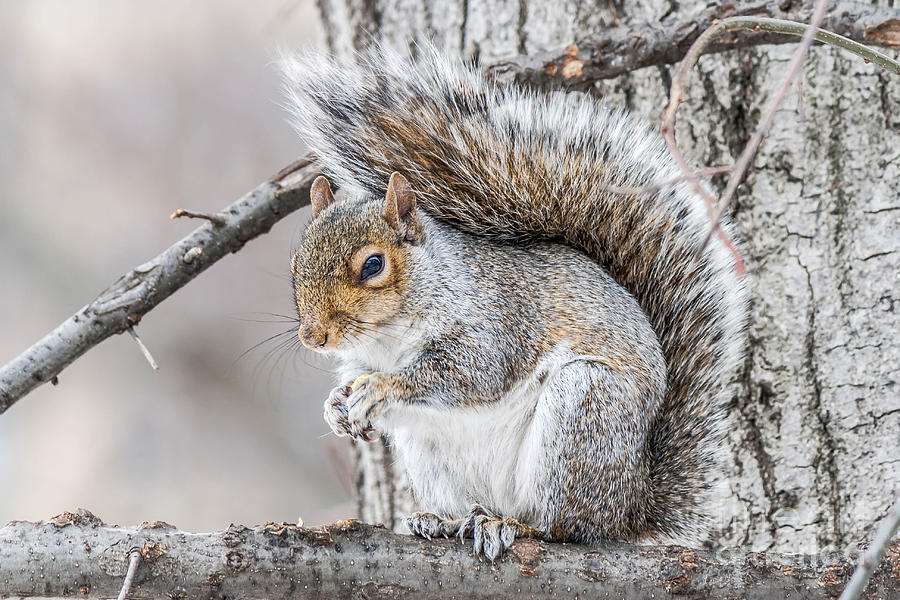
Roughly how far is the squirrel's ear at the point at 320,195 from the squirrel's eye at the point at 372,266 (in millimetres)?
206

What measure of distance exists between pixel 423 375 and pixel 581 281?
1.01ft

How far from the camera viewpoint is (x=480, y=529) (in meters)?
1.37

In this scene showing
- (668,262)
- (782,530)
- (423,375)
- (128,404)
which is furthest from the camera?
(128,404)

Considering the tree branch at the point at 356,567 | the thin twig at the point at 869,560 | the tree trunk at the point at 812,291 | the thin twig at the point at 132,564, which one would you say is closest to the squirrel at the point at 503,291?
the tree branch at the point at 356,567

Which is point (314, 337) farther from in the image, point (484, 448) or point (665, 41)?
point (665, 41)

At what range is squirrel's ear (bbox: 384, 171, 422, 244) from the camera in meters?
1.48

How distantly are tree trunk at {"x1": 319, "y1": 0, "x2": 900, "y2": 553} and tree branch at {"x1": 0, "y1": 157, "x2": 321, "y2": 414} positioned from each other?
39 centimetres

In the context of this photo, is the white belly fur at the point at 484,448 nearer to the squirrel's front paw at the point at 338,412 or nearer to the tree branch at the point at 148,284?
the squirrel's front paw at the point at 338,412

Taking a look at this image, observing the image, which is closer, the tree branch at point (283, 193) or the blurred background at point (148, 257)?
the tree branch at point (283, 193)

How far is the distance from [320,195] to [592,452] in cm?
66

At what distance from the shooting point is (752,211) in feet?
5.82

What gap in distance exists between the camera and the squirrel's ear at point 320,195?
1628 millimetres

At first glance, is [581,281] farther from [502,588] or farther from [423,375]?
[502,588]

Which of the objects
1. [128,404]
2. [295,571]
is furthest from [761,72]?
[128,404]
